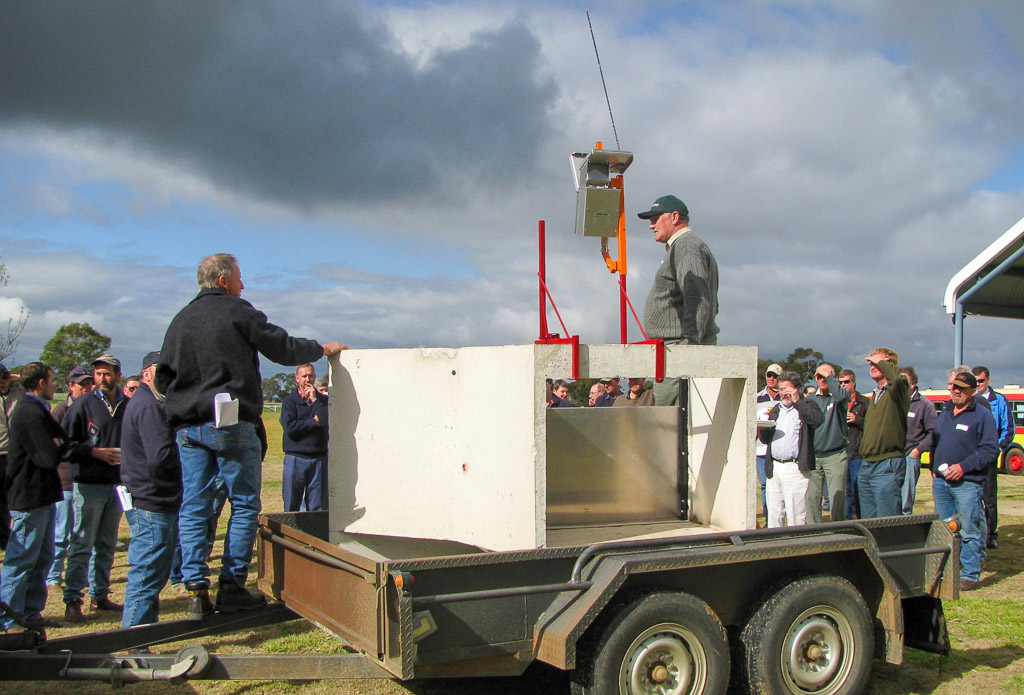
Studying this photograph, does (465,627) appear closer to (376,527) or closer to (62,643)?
(376,527)

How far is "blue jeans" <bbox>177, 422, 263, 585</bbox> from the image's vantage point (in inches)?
167

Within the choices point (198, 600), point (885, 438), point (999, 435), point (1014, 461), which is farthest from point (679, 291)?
point (1014, 461)

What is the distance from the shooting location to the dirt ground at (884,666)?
4570mm

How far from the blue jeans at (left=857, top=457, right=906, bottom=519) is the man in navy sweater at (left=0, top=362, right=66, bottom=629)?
6836 mm

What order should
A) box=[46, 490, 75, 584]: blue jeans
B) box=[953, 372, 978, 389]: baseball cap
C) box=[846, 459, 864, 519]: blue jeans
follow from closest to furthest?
box=[46, 490, 75, 584]: blue jeans → box=[953, 372, 978, 389]: baseball cap → box=[846, 459, 864, 519]: blue jeans

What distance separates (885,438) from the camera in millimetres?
7594

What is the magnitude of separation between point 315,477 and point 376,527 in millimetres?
4451

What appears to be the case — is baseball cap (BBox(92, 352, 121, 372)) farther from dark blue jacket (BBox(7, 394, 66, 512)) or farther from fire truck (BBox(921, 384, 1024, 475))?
fire truck (BBox(921, 384, 1024, 475))

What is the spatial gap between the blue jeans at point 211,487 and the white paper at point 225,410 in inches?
5.6

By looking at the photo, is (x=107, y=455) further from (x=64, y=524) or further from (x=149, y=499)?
(x=149, y=499)

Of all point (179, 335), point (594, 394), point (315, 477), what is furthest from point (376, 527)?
point (594, 394)

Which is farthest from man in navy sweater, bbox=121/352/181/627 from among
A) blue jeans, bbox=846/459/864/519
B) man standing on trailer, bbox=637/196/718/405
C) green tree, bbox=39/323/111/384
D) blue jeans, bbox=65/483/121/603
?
green tree, bbox=39/323/111/384

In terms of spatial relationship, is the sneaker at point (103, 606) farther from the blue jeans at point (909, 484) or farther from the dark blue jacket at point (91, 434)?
the blue jeans at point (909, 484)

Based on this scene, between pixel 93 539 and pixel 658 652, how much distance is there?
474 centimetres
